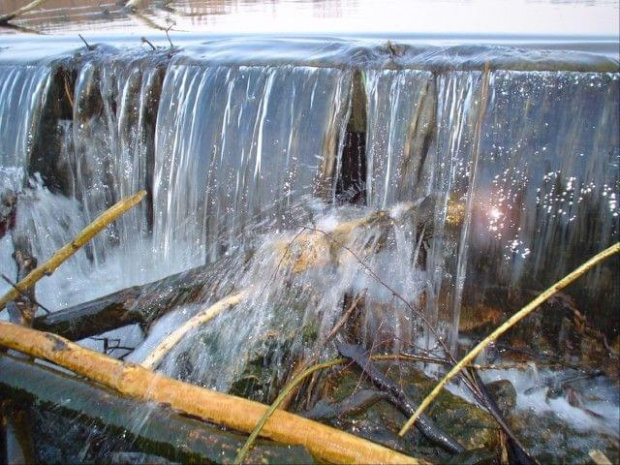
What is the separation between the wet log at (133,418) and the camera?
1940mm

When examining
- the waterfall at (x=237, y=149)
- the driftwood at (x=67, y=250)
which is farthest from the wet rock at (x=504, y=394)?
the driftwood at (x=67, y=250)

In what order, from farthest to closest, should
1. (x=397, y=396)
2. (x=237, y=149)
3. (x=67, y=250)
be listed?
(x=237, y=149), (x=397, y=396), (x=67, y=250)

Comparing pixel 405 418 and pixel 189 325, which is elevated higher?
pixel 189 325

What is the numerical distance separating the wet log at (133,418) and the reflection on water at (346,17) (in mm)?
5065

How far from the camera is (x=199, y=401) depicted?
2.13 metres

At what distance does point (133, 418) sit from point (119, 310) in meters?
1.04

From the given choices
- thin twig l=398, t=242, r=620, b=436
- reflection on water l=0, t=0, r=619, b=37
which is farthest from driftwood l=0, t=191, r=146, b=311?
reflection on water l=0, t=0, r=619, b=37

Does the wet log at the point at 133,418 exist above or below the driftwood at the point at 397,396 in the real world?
above

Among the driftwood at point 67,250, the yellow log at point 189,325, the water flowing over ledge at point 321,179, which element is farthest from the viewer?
the water flowing over ledge at point 321,179

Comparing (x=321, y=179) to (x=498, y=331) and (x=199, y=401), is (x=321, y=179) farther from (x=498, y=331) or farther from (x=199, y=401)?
(x=199, y=401)

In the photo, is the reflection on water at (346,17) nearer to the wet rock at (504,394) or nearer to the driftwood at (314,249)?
the driftwood at (314,249)

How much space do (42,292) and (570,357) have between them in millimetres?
4362

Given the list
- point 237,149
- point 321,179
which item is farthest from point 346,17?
point 321,179

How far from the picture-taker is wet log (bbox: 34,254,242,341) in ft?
9.66
